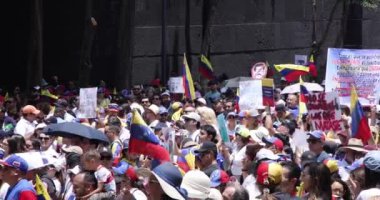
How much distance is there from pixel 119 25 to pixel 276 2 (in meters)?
7.34

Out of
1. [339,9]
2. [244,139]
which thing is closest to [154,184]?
[244,139]

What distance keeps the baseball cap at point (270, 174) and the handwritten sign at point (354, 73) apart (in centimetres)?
749

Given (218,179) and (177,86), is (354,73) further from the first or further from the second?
(218,179)

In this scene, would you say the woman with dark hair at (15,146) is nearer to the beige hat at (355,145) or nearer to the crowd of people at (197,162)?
the crowd of people at (197,162)

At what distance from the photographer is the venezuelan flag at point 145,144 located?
1001cm

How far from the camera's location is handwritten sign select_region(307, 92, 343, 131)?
14.1 metres

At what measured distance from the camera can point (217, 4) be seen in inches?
1276

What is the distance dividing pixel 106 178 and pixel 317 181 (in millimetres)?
2254

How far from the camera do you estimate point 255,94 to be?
17.3 metres

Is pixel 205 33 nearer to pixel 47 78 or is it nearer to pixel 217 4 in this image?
pixel 217 4

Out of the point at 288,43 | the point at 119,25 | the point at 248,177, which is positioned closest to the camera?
the point at 248,177

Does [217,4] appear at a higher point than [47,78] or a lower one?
higher

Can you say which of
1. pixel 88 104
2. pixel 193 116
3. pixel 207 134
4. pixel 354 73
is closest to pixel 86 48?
pixel 88 104

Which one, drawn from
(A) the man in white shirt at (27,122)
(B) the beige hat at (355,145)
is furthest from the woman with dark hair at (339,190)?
(A) the man in white shirt at (27,122)
